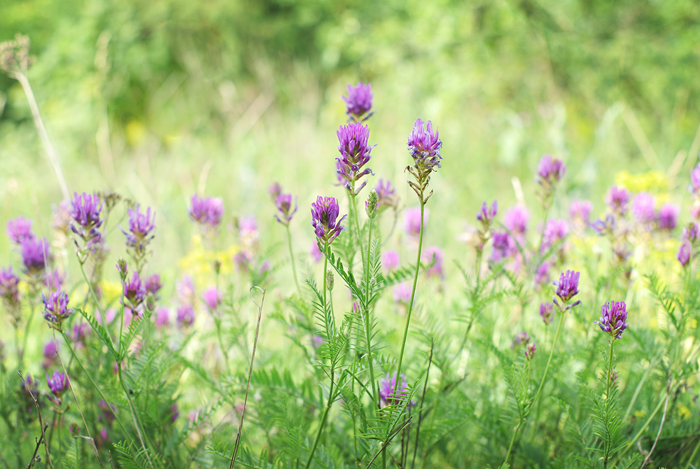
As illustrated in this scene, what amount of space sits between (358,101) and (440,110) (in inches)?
228

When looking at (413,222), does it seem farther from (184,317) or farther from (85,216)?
(85,216)

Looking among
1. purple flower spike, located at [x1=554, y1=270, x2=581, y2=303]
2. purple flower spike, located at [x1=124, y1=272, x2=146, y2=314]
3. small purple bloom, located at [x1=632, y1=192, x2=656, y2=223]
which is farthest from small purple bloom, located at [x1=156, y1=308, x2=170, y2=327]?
small purple bloom, located at [x1=632, y1=192, x2=656, y2=223]

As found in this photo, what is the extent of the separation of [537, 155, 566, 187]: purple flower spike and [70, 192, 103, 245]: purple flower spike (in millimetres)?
1334

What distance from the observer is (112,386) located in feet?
4.51

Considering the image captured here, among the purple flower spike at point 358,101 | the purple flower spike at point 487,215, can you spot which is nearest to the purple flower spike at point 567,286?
the purple flower spike at point 487,215

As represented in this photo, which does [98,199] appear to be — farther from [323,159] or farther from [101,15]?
[101,15]

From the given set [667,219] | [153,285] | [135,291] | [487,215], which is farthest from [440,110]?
[135,291]

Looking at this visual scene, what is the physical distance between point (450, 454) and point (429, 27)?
7.05m

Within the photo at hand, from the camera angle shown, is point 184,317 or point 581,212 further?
point 581,212

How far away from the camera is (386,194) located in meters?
1.46

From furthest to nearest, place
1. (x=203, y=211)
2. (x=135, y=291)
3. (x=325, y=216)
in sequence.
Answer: (x=203, y=211) → (x=135, y=291) → (x=325, y=216)

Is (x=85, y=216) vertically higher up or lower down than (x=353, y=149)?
lower down

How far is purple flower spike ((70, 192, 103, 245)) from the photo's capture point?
1164 mm

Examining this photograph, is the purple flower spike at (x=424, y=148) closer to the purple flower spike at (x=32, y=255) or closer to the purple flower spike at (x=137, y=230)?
the purple flower spike at (x=137, y=230)
